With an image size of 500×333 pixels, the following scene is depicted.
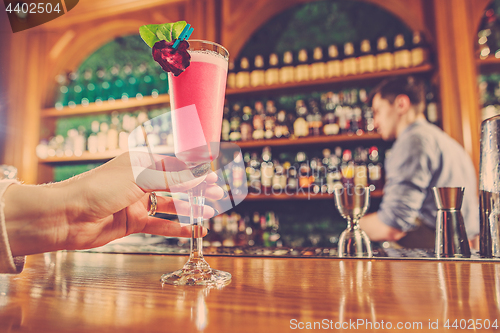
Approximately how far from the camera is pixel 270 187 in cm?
280

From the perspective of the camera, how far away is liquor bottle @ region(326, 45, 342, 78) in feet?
8.74

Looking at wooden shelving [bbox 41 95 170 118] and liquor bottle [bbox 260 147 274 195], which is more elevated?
wooden shelving [bbox 41 95 170 118]

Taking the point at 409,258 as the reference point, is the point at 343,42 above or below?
above

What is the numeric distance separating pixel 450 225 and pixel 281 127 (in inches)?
81.6

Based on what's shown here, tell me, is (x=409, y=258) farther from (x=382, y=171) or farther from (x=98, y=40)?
(x=98, y=40)

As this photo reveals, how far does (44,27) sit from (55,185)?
3920mm

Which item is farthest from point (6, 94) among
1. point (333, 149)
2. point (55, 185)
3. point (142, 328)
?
point (142, 328)

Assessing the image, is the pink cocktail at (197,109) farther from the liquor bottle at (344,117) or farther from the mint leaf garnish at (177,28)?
the liquor bottle at (344,117)

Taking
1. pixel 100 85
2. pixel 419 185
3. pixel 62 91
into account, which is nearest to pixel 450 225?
pixel 419 185

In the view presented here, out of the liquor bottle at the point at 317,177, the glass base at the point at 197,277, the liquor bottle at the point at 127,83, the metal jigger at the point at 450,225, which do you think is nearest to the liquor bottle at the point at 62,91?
the liquor bottle at the point at 127,83

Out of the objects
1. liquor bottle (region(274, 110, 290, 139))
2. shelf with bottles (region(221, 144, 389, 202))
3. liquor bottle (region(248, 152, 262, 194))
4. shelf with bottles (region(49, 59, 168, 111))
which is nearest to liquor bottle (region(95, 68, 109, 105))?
shelf with bottles (region(49, 59, 168, 111))

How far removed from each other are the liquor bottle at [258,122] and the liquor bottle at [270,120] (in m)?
0.03

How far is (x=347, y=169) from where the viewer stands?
8.75 ft

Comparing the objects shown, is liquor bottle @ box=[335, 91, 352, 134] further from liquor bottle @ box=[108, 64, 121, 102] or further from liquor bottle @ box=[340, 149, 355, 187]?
liquor bottle @ box=[108, 64, 121, 102]
